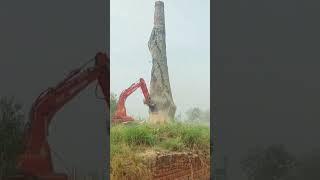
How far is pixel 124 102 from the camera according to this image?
651 cm

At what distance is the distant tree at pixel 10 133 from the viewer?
5496 mm

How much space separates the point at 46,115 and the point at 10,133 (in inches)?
21.6

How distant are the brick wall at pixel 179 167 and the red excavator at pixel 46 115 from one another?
1.45 metres

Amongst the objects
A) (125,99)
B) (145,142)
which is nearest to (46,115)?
(125,99)

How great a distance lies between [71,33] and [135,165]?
1.99 metres

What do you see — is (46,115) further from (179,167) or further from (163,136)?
(179,167)

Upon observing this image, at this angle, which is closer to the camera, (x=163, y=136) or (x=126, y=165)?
(x=126, y=165)

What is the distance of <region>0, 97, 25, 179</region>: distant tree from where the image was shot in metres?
5.50

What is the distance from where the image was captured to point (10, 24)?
568 centimetres

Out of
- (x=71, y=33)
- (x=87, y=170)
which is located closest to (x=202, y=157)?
(x=87, y=170)
